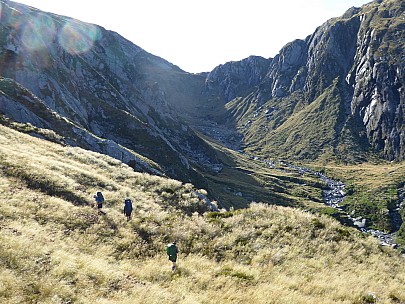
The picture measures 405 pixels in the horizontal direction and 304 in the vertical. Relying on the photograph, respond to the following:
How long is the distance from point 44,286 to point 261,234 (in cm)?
1239

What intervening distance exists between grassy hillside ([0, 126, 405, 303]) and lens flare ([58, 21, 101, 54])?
110379 millimetres

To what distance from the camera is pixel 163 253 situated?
51.2 ft

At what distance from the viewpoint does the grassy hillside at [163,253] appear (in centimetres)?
1093

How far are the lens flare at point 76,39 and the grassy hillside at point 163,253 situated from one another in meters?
110

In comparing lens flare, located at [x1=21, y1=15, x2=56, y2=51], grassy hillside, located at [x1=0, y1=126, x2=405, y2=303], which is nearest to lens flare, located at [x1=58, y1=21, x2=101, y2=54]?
lens flare, located at [x1=21, y1=15, x2=56, y2=51]

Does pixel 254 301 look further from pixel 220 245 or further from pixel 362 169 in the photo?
pixel 362 169

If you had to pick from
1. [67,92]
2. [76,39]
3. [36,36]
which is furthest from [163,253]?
[76,39]

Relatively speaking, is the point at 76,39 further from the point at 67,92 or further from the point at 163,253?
the point at 163,253

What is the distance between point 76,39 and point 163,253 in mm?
149644

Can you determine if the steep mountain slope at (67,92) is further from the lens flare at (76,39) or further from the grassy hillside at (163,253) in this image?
the grassy hillside at (163,253)

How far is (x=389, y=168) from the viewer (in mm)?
179250

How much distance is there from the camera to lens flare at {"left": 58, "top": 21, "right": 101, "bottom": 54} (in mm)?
122963

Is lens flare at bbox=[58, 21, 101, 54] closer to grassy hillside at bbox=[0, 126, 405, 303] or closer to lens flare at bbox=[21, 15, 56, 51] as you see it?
lens flare at bbox=[21, 15, 56, 51]

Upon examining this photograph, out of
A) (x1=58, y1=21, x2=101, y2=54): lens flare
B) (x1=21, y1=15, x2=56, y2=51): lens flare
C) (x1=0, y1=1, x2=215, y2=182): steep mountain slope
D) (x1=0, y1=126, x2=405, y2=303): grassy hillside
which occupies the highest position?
(x1=58, y1=21, x2=101, y2=54): lens flare
